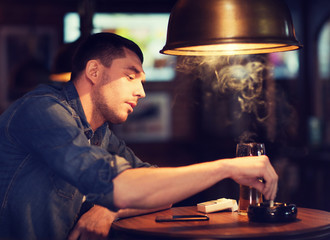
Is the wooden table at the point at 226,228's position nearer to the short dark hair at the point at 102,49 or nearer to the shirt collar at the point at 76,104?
the shirt collar at the point at 76,104

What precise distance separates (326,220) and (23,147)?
112cm

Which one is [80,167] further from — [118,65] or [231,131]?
[231,131]

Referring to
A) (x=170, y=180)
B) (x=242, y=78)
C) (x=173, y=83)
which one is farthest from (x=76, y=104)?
(x=173, y=83)

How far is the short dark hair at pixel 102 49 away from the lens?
2.08 meters

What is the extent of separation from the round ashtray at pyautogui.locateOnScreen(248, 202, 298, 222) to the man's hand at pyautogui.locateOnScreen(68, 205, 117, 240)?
53 centimetres

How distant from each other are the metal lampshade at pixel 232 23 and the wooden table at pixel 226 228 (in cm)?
61

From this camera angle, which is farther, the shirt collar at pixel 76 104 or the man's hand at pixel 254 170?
the shirt collar at pixel 76 104

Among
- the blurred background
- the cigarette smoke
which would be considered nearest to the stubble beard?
the cigarette smoke

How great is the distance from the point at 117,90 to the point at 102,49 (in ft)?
0.64

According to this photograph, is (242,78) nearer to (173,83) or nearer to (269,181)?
(269,181)

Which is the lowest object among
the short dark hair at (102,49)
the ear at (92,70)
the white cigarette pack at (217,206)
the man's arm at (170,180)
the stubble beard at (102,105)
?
the white cigarette pack at (217,206)

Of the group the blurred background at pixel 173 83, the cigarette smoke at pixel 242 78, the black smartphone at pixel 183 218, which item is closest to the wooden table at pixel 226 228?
the black smartphone at pixel 183 218

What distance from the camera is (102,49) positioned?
210 cm

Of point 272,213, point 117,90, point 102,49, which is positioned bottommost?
point 272,213
